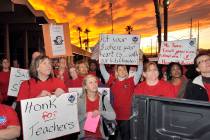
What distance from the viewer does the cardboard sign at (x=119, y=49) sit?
8.28 metres

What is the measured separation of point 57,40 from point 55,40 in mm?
47

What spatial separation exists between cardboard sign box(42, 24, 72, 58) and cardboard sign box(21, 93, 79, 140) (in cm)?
297

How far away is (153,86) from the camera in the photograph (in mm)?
5777

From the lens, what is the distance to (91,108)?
550cm

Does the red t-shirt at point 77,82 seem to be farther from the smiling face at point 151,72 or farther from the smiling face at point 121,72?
the smiling face at point 151,72

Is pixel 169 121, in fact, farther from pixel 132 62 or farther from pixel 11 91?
pixel 11 91

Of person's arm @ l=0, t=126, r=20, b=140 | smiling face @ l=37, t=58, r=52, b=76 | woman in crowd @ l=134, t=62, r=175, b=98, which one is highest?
smiling face @ l=37, t=58, r=52, b=76

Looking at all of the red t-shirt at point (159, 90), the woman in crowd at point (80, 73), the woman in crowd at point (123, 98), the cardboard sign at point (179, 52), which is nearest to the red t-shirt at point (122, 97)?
the woman in crowd at point (123, 98)

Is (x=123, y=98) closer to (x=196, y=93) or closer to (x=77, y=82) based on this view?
(x=77, y=82)

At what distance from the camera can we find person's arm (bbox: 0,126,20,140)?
12.3 ft

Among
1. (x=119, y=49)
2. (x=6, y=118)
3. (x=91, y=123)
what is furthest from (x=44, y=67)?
(x=119, y=49)

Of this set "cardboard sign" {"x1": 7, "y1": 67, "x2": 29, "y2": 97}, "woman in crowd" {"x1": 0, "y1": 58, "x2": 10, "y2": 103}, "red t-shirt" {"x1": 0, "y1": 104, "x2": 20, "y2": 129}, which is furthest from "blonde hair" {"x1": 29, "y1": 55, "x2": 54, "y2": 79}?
"woman in crowd" {"x1": 0, "y1": 58, "x2": 10, "y2": 103}

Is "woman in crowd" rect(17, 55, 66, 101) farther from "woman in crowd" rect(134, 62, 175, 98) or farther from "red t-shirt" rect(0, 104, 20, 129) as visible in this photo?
"red t-shirt" rect(0, 104, 20, 129)

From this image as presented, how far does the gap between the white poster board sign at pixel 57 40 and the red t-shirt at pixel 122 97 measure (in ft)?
5.73
